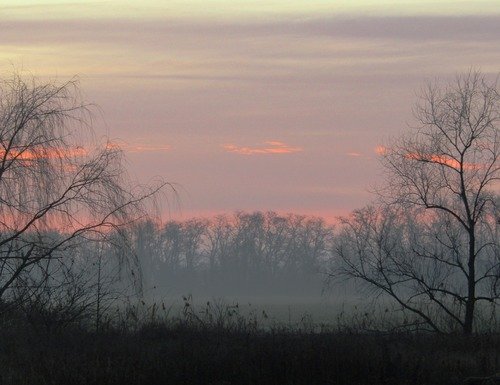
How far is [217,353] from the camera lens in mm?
16844

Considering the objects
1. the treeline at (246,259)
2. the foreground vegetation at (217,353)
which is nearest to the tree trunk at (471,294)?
the foreground vegetation at (217,353)

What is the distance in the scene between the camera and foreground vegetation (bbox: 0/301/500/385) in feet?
49.6

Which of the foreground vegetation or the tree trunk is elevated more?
the tree trunk

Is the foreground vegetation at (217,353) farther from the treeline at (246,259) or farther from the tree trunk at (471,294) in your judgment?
the treeline at (246,259)

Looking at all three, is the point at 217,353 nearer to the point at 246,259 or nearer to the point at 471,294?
the point at 471,294

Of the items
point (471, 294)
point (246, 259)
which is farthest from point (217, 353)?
point (246, 259)

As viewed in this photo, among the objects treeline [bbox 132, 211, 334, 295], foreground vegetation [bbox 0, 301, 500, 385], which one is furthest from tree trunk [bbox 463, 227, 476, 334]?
treeline [bbox 132, 211, 334, 295]

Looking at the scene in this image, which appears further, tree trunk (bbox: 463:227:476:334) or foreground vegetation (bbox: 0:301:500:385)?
tree trunk (bbox: 463:227:476:334)

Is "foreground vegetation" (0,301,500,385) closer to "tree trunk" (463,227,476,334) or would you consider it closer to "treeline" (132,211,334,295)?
"tree trunk" (463,227,476,334)

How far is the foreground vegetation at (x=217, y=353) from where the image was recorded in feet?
49.6

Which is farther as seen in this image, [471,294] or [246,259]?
[246,259]

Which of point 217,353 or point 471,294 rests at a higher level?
point 471,294

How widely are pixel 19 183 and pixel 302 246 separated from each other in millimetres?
117832

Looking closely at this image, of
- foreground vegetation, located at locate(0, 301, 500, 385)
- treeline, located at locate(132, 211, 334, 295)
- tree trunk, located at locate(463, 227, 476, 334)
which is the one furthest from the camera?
treeline, located at locate(132, 211, 334, 295)
